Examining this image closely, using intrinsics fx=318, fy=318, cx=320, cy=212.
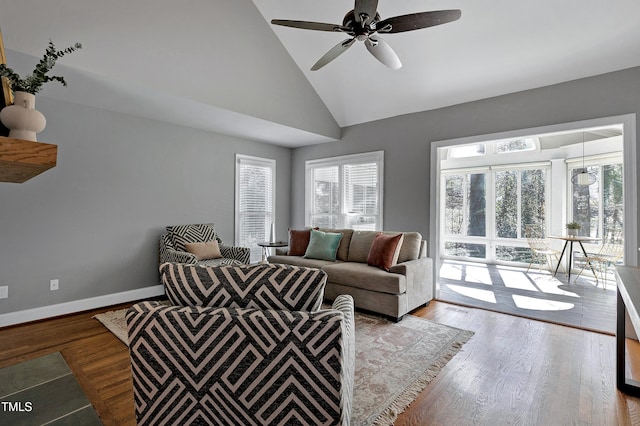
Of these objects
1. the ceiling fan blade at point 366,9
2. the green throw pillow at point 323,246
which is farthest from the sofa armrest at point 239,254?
the ceiling fan blade at point 366,9

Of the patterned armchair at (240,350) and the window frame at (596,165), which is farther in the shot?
the window frame at (596,165)

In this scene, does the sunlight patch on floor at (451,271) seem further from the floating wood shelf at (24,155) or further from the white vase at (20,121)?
the white vase at (20,121)

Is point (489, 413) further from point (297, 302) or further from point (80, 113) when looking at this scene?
point (80, 113)

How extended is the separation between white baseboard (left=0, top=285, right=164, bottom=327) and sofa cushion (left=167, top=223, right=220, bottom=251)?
0.80 metres

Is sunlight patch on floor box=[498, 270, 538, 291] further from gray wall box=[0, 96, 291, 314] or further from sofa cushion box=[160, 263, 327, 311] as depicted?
gray wall box=[0, 96, 291, 314]

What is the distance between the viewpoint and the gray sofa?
3488mm

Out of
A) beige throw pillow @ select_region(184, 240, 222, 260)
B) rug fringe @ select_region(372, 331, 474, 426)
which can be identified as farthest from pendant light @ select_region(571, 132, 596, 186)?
beige throw pillow @ select_region(184, 240, 222, 260)

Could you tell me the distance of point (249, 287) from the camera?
56.1 inches

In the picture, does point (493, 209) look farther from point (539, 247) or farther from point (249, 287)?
point (249, 287)

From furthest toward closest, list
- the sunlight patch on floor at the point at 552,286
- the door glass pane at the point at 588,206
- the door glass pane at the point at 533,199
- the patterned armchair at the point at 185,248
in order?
the door glass pane at the point at 533,199
the door glass pane at the point at 588,206
the sunlight patch on floor at the point at 552,286
the patterned armchair at the point at 185,248

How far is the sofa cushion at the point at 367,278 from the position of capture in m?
3.46

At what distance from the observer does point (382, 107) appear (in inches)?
193

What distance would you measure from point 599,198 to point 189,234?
7205 mm

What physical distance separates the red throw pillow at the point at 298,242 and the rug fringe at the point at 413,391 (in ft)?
8.09
